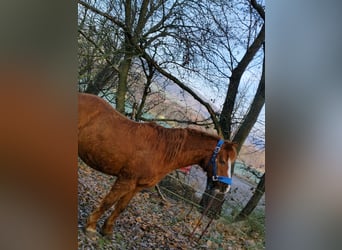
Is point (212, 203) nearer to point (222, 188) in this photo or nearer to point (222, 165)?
point (222, 188)

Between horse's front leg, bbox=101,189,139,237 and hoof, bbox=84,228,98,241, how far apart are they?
0.04m

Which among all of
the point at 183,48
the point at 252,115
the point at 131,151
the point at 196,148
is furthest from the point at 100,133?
the point at 252,115

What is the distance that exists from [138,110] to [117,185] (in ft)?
1.37

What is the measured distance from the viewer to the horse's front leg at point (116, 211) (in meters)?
1.93

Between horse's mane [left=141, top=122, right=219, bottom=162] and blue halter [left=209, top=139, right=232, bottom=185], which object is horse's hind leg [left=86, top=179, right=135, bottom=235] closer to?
horse's mane [left=141, top=122, right=219, bottom=162]

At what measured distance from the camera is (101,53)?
193 cm

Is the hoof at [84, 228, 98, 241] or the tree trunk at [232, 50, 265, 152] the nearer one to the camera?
the tree trunk at [232, 50, 265, 152]

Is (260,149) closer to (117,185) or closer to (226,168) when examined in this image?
(226,168)

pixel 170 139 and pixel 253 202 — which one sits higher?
pixel 170 139

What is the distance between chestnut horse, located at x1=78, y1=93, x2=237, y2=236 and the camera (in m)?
1.91

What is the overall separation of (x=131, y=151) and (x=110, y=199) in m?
0.28

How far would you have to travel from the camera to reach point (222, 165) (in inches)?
74.7

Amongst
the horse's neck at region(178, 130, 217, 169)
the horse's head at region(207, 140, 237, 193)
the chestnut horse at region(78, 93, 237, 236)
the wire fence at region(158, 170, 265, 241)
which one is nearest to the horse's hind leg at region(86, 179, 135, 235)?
the chestnut horse at region(78, 93, 237, 236)
